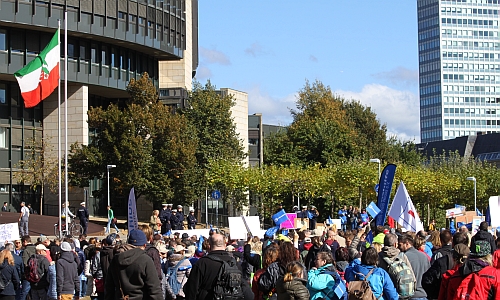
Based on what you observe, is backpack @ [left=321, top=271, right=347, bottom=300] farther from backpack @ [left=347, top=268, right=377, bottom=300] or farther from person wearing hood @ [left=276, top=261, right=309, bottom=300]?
person wearing hood @ [left=276, top=261, right=309, bottom=300]

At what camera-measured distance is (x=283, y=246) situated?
10.3 meters

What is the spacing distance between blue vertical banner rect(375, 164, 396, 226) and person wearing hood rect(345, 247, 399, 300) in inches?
454

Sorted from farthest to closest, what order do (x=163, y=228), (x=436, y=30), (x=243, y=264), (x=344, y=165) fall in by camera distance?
(x=436, y=30), (x=344, y=165), (x=163, y=228), (x=243, y=264)

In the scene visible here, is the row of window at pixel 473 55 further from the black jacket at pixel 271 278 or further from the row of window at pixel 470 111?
the black jacket at pixel 271 278

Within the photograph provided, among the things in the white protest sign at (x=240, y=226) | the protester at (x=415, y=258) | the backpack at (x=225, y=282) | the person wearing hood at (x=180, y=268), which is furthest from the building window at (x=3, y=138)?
the backpack at (x=225, y=282)

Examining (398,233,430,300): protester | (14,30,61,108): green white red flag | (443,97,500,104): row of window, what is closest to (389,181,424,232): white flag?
(398,233,430,300): protester

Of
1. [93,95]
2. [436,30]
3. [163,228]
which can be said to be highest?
[436,30]

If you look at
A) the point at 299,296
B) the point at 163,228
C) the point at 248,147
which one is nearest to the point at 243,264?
the point at 299,296

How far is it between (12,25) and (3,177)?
391 inches

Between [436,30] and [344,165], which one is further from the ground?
[436,30]

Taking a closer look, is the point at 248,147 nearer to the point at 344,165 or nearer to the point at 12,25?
the point at 344,165

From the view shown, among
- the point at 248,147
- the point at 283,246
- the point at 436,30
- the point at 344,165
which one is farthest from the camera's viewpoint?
the point at 436,30

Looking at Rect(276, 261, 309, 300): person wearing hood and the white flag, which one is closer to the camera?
Rect(276, 261, 309, 300): person wearing hood

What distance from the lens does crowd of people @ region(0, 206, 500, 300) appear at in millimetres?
8305
